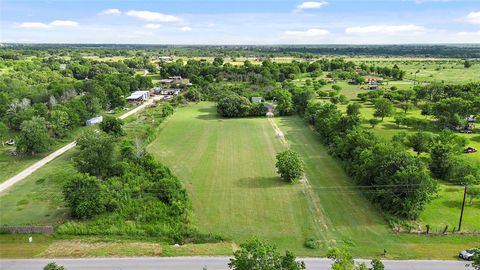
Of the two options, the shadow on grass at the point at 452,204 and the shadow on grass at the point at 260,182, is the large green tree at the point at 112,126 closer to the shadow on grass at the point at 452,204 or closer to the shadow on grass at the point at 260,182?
the shadow on grass at the point at 260,182

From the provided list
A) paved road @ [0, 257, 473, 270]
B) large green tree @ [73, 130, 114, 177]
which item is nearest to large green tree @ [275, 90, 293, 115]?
large green tree @ [73, 130, 114, 177]

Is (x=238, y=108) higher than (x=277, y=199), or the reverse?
(x=238, y=108)

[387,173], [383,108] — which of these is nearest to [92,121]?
[387,173]

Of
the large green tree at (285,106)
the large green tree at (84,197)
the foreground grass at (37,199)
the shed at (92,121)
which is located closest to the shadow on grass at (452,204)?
the large green tree at (84,197)

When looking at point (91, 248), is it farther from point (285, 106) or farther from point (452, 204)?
point (285, 106)

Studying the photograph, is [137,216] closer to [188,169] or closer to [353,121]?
[188,169]

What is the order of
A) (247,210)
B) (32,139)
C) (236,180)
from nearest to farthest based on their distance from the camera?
(247,210) < (236,180) < (32,139)

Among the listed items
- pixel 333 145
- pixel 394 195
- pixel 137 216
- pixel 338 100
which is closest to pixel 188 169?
pixel 137 216
